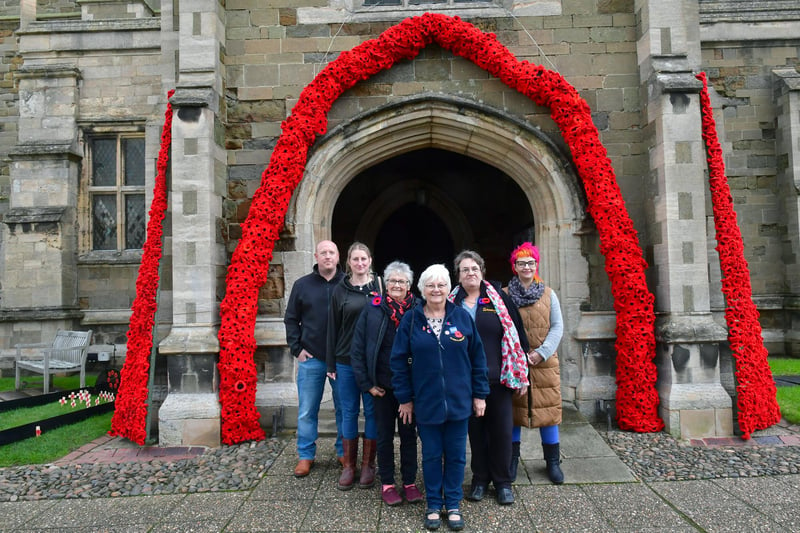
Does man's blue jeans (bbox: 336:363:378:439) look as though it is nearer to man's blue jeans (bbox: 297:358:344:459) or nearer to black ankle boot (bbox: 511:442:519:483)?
man's blue jeans (bbox: 297:358:344:459)

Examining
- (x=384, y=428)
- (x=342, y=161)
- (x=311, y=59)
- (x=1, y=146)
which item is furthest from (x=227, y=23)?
(x=1, y=146)

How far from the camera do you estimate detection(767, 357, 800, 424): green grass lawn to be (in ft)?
17.1

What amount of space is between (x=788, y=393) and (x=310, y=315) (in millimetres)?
6020

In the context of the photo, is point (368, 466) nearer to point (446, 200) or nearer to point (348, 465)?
point (348, 465)

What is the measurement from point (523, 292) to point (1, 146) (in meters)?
11.3

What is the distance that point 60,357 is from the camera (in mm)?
7820

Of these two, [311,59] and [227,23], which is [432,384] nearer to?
[311,59]

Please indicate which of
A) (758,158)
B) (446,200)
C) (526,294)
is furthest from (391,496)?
(758,158)

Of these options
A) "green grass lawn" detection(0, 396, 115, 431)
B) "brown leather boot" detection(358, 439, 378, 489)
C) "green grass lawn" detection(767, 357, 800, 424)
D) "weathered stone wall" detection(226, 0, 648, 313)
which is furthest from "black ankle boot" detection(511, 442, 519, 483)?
"green grass lawn" detection(0, 396, 115, 431)

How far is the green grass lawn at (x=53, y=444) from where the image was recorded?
452cm

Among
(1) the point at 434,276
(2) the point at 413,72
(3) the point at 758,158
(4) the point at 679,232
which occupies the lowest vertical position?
(1) the point at 434,276

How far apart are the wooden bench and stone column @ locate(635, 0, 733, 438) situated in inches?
315

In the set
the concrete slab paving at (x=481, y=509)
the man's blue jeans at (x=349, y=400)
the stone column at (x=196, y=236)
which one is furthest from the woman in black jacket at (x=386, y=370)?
the stone column at (x=196, y=236)

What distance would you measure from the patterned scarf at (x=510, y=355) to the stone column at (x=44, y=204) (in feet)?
28.9
